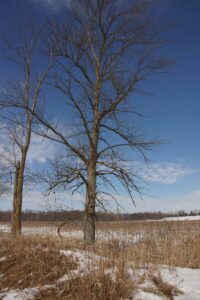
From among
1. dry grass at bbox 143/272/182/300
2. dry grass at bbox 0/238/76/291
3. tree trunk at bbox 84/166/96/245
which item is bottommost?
dry grass at bbox 143/272/182/300

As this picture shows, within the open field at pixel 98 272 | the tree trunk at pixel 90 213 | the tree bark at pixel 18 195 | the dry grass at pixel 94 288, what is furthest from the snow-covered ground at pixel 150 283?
the tree bark at pixel 18 195

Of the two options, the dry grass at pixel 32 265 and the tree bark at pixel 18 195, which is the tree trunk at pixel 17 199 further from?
the dry grass at pixel 32 265

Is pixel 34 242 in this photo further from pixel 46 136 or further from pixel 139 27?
pixel 139 27

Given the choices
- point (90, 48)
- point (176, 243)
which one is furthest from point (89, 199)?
point (90, 48)

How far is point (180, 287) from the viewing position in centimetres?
587

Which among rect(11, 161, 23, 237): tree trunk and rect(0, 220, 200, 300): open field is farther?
rect(11, 161, 23, 237): tree trunk

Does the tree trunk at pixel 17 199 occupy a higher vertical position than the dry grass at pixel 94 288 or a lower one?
higher

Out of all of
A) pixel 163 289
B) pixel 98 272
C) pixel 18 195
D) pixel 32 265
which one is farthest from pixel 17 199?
pixel 163 289

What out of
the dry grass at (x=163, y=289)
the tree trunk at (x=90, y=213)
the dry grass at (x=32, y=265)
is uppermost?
the tree trunk at (x=90, y=213)

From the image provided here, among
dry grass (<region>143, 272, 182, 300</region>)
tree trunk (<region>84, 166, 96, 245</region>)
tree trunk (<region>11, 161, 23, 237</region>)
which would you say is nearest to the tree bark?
tree trunk (<region>11, 161, 23, 237</region>)

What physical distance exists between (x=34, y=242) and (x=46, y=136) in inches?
164

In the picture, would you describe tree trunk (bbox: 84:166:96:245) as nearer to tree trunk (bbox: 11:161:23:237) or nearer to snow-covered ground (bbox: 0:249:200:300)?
snow-covered ground (bbox: 0:249:200:300)

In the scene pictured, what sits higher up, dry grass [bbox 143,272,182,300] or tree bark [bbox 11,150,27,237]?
tree bark [bbox 11,150,27,237]

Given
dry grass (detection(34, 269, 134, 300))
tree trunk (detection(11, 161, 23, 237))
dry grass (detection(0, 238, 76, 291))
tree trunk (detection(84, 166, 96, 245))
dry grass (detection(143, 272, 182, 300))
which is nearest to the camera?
dry grass (detection(34, 269, 134, 300))
